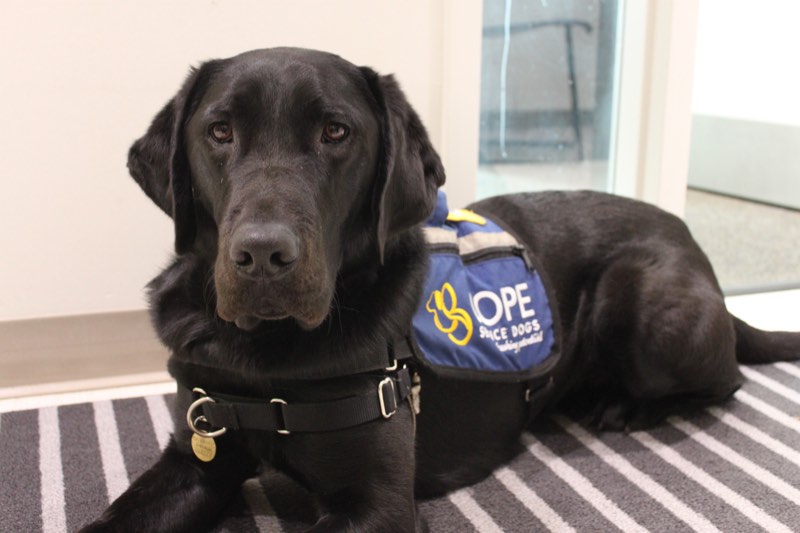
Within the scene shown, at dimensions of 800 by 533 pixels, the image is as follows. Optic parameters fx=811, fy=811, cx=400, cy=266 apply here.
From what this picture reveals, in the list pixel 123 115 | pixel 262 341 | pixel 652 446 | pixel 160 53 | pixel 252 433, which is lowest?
pixel 652 446

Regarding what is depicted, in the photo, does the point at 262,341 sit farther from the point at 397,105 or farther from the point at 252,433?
the point at 397,105

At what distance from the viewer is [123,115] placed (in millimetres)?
2018

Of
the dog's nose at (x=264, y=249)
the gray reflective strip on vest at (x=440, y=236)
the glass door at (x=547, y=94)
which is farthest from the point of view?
the glass door at (x=547, y=94)

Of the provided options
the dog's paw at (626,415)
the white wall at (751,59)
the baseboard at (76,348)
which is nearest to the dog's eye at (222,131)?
the baseboard at (76,348)

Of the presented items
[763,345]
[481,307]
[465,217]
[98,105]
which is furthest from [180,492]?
[763,345]

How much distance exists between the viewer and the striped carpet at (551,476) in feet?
4.98

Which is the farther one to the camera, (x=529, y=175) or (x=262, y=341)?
(x=529, y=175)

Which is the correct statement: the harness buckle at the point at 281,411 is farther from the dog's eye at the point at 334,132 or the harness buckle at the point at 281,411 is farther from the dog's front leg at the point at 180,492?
the dog's eye at the point at 334,132

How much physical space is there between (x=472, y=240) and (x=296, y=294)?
611mm

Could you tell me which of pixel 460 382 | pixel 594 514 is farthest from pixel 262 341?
pixel 594 514

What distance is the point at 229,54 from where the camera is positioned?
6.71 ft

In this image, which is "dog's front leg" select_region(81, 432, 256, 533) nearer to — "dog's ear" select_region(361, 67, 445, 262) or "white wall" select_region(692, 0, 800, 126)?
"dog's ear" select_region(361, 67, 445, 262)

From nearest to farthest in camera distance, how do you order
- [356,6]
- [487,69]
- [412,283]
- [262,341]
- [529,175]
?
[262,341] → [412,283] → [356,6] → [487,69] → [529,175]

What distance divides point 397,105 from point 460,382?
0.55 meters
